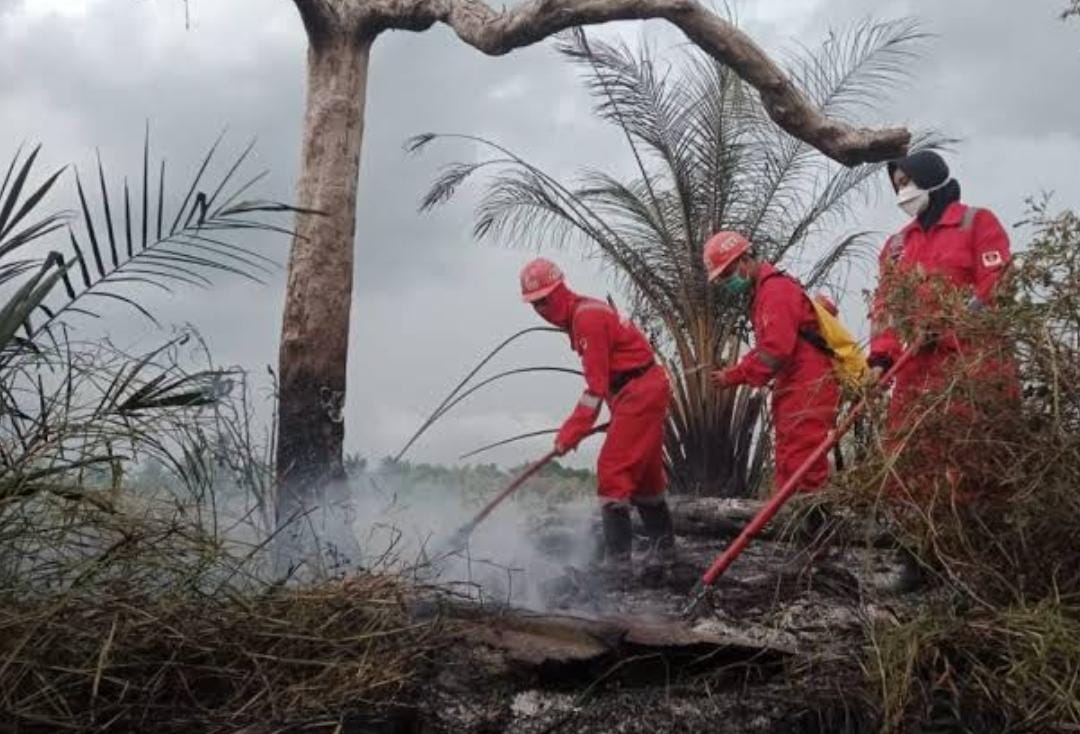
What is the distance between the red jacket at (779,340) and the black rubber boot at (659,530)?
4.03 feet

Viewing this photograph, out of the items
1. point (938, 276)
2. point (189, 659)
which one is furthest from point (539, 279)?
point (189, 659)

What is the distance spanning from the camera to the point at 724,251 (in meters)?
8.84

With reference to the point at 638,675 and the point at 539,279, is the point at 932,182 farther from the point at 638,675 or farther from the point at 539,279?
the point at 638,675

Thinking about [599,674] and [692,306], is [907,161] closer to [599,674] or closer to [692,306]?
[599,674]

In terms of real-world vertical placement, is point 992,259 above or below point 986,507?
above

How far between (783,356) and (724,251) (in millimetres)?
801

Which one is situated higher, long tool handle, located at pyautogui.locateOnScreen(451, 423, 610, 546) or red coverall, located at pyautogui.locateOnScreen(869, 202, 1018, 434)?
red coverall, located at pyautogui.locateOnScreen(869, 202, 1018, 434)

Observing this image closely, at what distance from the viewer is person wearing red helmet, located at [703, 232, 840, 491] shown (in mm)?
8461

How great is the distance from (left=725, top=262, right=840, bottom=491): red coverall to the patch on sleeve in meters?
1.10

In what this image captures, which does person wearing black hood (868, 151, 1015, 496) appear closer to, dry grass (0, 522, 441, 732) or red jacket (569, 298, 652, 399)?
red jacket (569, 298, 652, 399)

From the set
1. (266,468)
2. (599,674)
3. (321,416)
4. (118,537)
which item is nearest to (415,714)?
(599,674)

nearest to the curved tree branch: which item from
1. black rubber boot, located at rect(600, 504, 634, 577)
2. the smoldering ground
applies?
the smoldering ground

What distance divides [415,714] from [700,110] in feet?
29.2

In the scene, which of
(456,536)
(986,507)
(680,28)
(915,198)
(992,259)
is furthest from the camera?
(680,28)
